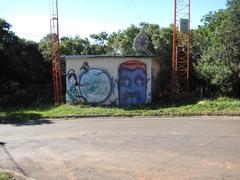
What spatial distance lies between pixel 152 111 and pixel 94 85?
6.12 meters

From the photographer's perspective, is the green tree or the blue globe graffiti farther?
the blue globe graffiti

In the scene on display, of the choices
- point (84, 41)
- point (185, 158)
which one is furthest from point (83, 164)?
point (84, 41)

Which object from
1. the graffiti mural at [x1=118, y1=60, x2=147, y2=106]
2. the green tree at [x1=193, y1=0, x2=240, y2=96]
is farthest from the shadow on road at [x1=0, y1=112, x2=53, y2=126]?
the green tree at [x1=193, y1=0, x2=240, y2=96]

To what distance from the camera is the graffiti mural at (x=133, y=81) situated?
84.6ft

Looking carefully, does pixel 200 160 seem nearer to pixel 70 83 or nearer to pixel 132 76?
pixel 132 76

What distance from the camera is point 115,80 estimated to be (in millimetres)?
26016

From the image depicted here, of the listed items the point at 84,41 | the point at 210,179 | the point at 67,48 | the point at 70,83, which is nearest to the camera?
the point at 210,179

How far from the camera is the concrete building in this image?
25797mm

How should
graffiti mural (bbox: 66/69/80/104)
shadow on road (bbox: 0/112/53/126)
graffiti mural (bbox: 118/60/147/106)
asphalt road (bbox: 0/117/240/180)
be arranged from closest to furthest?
asphalt road (bbox: 0/117/240/180) → shadow on road (bbox: 0/112/53/126) → graffiti mural (bbox: 118/60/147/106) → graffiti mural (bbox: 66/69/80/104)

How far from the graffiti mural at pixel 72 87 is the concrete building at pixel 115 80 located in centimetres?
17

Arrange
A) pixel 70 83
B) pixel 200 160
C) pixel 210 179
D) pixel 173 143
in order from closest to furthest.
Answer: pixel 210 179 → pixel 200 160 → pixel 173 143 → pixel 70 83

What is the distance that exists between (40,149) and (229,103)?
485 inches

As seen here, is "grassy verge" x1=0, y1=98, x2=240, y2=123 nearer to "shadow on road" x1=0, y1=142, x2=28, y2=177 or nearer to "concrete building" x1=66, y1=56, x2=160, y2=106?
"concrete building" x1=66, y1=56, x2=160, y2=106

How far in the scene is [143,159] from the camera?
34.0 feet
